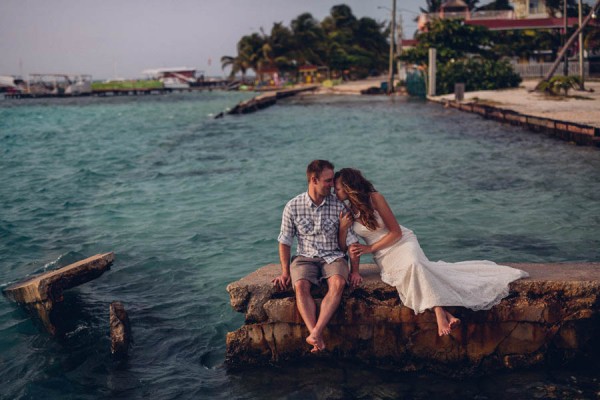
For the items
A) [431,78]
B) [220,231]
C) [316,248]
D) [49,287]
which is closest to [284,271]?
[316,248]

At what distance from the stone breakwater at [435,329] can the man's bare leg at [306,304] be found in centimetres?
14

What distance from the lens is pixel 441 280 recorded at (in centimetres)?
469

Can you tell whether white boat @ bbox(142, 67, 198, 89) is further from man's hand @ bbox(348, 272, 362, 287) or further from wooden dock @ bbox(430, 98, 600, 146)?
man's hand @ bbox(348, 272, 362, 287)

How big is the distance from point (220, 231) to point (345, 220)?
6.09m

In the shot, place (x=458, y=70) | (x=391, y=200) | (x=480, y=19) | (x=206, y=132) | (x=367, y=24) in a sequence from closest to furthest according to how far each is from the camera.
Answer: (x=391, y=200), (x=206, y=132), (x=458, y=70), (x=480, y=19), (x=367, y=24)

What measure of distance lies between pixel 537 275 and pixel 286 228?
221cm

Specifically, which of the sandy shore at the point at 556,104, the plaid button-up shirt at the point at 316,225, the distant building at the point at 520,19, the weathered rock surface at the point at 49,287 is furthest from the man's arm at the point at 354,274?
the distant building at the point at 520,19

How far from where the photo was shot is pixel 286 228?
5219 mm

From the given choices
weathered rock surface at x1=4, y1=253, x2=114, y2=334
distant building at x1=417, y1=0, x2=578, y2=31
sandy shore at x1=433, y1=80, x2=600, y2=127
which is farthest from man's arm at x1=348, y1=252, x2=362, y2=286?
distant building at x1=417, y1=0, x2=578, y2=31

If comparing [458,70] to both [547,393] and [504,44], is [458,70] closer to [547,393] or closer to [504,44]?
[504,44]

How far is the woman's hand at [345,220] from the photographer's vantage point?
511cm

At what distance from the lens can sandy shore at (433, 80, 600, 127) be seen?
21172 mm

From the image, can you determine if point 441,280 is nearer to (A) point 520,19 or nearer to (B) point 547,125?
(B) point 547,125

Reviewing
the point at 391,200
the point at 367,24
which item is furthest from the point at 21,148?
the point at 367,24
